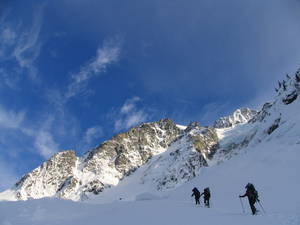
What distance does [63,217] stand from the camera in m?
14.3

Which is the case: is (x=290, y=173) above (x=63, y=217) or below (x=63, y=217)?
above

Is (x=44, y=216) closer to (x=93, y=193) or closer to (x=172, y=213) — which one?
(x=172, y=213)

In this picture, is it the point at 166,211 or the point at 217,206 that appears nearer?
the point at 166,211

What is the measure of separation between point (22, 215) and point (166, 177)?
6190 inches

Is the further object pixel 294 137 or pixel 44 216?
pixel 294 137

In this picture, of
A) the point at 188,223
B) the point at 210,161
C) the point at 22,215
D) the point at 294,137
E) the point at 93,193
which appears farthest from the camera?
the point at 93,193

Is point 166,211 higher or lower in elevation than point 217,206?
lower

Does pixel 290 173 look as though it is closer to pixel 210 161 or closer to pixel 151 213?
pixel 151 213

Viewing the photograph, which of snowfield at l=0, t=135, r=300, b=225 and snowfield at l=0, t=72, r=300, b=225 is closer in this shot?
snowfield at l=0, t=135, r=300, b=225

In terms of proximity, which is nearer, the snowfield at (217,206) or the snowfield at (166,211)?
the snowfield at (166,211)

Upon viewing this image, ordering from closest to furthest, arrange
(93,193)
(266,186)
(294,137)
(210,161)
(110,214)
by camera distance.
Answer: (110,214) < (266,186) < (294,137) < (210,161) < (93,193)

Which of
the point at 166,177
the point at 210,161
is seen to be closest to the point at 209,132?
the point at 210,161

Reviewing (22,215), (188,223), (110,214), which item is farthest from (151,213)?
Answer: (22,215)

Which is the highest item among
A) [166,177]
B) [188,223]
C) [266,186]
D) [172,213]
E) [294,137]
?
[166,177]
